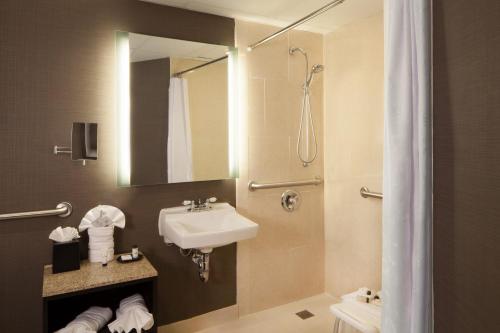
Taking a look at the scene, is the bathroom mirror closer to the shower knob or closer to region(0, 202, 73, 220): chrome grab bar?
region(0, 202, 73, 220): chrome grab bar

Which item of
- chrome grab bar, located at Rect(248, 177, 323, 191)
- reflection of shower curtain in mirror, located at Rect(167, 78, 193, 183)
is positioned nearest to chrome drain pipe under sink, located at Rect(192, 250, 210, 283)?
reflection of shower curtain in mirror, located at Rect(167, 78, 193, 183)

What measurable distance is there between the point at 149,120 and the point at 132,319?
119 centimetres

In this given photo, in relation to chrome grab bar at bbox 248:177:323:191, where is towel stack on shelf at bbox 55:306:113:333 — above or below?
below

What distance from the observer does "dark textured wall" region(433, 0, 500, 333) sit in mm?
726

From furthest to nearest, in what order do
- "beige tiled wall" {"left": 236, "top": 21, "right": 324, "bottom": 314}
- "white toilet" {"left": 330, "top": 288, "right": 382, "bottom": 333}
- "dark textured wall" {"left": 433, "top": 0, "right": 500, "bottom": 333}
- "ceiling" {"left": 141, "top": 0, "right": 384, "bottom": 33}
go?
"beige tiled wall" {"left": 236, "top": 21, "right": 324, "bottom": 314} < "ceiling" {"left": 141, "top": 0, "right": 384, "bottom": 33} < "white toilet" {"left": 330, "top": 288, "right": 382, "bottom": 333} < "dark textured wall" {"left": 433, "top": 0, "right": 500, "bottom": 333}

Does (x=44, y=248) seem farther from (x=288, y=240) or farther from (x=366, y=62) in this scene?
(x=366, y=62)

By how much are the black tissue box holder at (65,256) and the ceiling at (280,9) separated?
1.60 m

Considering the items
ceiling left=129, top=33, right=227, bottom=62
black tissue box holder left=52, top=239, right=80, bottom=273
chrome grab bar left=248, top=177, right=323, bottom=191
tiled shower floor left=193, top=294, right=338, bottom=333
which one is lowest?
tiled shower floor left=193, top=294, right=338, bottom=333

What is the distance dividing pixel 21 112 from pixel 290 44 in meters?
1.97

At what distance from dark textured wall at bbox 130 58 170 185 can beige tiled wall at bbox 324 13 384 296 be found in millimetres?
1418

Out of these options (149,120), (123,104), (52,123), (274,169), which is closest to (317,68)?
(274,169)

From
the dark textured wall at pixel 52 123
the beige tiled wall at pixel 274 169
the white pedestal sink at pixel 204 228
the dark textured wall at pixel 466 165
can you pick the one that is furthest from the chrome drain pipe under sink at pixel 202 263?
the dark textured wall at pixel 466 165

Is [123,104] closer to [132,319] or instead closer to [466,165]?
[132,319]

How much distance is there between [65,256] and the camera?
6.05ft
